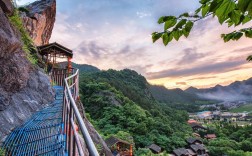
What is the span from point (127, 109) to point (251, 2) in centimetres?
4266

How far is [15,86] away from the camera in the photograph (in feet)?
21.7

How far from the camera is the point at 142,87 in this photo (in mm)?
91812

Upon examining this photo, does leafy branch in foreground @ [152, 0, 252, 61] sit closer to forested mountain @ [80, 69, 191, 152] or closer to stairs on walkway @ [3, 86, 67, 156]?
stairs on walkway @ [3, 86, 67, 156]

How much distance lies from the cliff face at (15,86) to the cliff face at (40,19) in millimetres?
10278

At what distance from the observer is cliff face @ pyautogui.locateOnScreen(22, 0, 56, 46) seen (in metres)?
18.2

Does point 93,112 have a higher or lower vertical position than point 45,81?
lower

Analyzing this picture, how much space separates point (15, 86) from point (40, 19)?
14.9 metres

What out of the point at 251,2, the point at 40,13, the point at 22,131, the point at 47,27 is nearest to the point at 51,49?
the point at 40,13

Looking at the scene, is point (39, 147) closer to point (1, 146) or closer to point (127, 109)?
point (1, 146)

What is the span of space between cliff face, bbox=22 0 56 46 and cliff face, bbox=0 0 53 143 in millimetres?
10278

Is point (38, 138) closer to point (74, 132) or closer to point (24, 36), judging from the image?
point (74, 132)

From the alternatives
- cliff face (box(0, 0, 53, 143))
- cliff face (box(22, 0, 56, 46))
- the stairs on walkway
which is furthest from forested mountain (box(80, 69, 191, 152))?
the stairs on walkway

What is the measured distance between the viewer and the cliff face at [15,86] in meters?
5.39

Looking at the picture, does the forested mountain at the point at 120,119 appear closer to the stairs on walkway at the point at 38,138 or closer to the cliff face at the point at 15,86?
the cliff face at the point at 15,86
